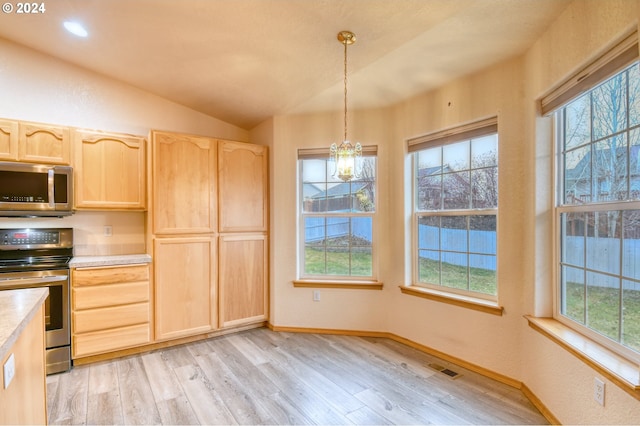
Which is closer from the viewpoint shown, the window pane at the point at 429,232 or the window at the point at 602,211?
the window at the point at 602,211

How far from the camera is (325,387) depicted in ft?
7.79

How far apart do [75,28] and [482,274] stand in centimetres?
375

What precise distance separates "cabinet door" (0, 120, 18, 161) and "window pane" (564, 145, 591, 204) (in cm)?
412

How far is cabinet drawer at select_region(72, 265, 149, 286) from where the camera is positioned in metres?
2.72

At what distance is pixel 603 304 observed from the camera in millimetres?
1744

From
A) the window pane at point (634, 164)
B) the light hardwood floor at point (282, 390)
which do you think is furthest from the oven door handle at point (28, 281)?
the window pane at point (634, 164)

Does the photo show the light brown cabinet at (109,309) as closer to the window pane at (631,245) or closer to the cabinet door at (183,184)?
the cabinet door at (183,184)

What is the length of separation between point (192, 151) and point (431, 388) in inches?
115

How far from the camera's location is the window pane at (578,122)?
1.87m

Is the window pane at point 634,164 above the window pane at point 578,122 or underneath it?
underneath

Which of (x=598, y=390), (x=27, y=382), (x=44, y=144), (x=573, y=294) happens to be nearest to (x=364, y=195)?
(x=573, y=294)

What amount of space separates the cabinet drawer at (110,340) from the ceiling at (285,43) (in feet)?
7.71

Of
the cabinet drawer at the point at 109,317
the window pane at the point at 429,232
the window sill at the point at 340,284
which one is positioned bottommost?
the cabinet drawer at the point at 109,317

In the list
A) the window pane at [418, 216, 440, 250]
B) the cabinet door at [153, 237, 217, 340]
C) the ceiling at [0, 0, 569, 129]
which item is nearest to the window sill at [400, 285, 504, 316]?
the window pane at [418, 216, 440, 250]
